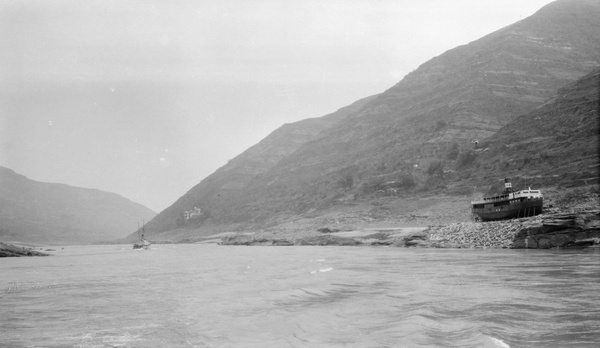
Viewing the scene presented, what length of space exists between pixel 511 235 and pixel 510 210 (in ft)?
39.8

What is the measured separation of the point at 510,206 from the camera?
54.3 metres

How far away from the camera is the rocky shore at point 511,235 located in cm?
3784

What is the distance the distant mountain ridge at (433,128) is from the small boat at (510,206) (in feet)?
85.6

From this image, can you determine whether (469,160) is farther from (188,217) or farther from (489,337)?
(188,217)

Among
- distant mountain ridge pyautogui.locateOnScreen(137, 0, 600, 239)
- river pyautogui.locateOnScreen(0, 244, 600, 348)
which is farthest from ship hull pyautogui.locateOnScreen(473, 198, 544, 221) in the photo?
river pyautogui.locateOnScreen(0, 244, 600, 348)

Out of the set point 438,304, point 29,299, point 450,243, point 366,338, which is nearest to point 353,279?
point 438,304

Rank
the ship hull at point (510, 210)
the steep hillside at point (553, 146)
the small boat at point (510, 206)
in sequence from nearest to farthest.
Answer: the ship hull at point (510, 210)
the small boat at point (510, 206)
the steep hillside at point (553, 146)

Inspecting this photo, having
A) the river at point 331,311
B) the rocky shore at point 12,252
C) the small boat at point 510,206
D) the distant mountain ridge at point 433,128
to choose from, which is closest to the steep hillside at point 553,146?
the distant mountain ridge at point 433,128

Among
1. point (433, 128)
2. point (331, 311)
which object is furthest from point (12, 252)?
point (433, 128)

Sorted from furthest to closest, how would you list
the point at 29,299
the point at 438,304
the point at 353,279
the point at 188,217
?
the point at 188,217, the point at 353,279, the point at 29,299, the point at 438,304

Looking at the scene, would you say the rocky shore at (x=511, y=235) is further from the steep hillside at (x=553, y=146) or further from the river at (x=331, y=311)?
the steep hillside at (x=553, y=146)

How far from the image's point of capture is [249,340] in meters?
11.3

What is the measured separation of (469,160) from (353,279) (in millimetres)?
83613

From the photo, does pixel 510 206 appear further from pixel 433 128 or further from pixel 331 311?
pixel 433 128
